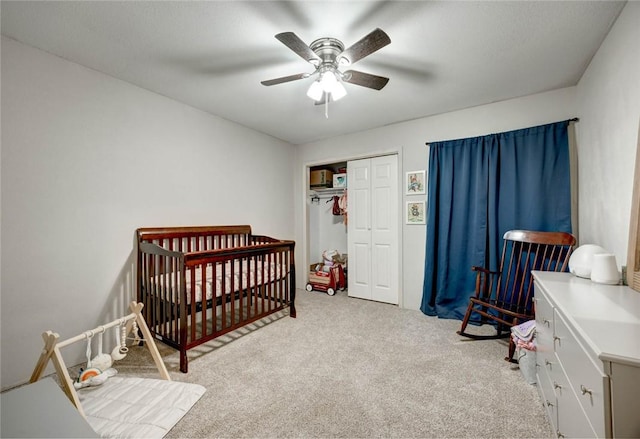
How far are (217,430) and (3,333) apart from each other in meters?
1.61

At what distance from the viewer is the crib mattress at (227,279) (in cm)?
214

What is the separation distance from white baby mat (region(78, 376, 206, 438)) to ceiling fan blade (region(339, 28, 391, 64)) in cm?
228

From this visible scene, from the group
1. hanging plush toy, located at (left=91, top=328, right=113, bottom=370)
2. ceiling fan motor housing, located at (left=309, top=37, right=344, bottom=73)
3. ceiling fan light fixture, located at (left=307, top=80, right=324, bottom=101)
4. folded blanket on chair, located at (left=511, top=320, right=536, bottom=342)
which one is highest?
ceiling fan motor housing, located at (left=309, top=37, right=344, bottom=73)

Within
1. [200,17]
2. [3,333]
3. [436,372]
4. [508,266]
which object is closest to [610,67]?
[508,266]

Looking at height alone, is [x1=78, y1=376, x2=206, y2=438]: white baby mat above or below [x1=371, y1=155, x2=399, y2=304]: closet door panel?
below

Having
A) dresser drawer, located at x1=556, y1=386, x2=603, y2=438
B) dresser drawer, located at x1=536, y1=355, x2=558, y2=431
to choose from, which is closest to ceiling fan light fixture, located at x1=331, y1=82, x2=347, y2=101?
dresser drawer, located at x1=556, y1=386, x2=603, y2=438

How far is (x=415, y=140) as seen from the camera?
3215mm

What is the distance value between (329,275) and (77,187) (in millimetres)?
2976

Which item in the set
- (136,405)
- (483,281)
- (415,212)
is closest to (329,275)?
(415,212)

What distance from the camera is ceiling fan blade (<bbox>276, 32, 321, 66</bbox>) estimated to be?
138cm

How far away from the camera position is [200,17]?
1.58 m

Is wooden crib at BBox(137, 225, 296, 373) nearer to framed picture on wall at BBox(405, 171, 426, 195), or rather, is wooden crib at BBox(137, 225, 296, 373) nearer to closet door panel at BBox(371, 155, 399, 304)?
closet door panel at BBox(371, 155, 399, 304)

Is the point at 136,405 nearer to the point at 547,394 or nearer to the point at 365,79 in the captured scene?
the point at 547,394

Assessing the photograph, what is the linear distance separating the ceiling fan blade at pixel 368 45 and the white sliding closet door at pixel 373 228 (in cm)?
202
